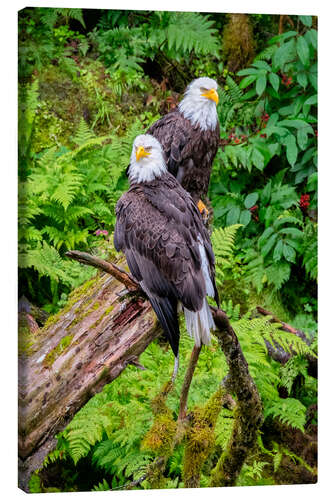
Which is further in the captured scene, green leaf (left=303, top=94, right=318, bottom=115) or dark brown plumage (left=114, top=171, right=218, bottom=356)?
green leaf (left=303, top=94, right=318, bottom=115)

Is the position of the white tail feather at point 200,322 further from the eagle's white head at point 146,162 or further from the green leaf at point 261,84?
the green leaf at point 261,84

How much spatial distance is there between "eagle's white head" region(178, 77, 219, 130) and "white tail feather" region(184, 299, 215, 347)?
3.63 ft

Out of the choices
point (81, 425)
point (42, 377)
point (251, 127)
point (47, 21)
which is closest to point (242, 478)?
point (81, 425)

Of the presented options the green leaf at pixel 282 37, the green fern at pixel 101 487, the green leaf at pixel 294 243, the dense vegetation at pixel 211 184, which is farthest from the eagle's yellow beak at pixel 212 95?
the green fern at pixel 101 487

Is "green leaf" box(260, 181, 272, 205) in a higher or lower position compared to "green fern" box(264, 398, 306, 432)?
higher

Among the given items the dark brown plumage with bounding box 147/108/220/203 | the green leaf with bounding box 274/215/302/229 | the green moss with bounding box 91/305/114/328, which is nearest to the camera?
the green moss with bounding box 91/305/114/328

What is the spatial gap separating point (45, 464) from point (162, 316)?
38.8 inches

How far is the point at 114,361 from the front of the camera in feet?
10.7

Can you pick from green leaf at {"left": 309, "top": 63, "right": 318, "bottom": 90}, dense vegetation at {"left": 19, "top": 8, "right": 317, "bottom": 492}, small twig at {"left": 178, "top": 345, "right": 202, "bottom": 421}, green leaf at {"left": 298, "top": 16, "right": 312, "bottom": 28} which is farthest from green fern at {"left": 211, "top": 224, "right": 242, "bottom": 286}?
green leaf at {"left": 298, "top": 16, "right": 312, "bottom": 28}

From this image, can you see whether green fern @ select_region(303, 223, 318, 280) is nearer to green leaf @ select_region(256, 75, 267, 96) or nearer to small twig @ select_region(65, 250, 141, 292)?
green leaf @ select_region(256, 75, 267, 96)

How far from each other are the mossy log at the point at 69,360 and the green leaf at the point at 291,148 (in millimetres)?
1276

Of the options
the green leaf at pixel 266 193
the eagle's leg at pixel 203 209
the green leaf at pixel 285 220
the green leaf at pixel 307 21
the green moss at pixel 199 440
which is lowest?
the green moss at pixel 199 440

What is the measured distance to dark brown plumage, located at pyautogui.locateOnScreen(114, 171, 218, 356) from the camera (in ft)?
10.4

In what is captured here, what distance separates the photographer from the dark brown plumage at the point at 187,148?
144 inches
